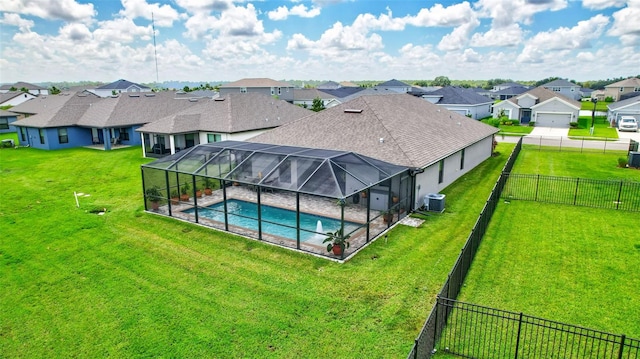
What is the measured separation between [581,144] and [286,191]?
105 feet

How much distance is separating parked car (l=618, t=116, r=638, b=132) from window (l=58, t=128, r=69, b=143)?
198 ft

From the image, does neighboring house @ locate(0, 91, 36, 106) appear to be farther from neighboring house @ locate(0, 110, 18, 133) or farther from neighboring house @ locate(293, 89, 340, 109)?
neighboring house @ locate(293, 89, 340, 109)

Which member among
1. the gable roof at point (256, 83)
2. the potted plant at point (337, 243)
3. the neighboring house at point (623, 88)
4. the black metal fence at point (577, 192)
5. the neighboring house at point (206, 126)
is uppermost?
the gable roof at point (256, 83)

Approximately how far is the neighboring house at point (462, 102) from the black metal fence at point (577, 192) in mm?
35058

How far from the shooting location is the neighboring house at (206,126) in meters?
31.6

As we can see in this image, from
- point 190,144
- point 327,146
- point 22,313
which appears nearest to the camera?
point 22,313

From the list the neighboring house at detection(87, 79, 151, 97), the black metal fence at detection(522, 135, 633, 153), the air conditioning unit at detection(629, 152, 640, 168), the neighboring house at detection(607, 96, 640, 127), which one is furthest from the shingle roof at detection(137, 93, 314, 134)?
the neighboring house at detection(87, 79, 151, 97)

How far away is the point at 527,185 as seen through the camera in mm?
22281

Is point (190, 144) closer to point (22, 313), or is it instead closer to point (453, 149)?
point (453, 149)

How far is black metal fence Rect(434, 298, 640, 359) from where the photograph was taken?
8328 millimetres

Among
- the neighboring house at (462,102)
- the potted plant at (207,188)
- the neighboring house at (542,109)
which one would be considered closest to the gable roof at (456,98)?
the neighboring house at (462,102)

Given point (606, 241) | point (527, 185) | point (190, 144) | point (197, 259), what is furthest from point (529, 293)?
point (190, 144)

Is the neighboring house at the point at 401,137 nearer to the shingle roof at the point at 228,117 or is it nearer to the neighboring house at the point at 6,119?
the shingle roof at the point at 228,117

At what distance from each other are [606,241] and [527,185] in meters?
8.28
